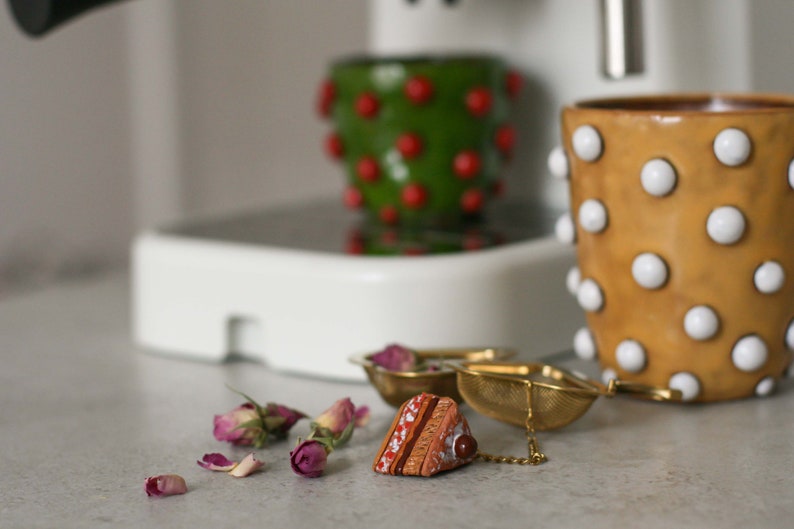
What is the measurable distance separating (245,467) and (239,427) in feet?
0.13

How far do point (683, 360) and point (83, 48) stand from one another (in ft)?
3.65

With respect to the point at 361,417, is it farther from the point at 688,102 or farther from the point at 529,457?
the point at 688,102

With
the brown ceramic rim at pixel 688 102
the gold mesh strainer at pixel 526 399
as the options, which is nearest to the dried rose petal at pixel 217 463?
the gold mesh strainer at pixel 526 399

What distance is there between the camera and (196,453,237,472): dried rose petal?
0.51 meters

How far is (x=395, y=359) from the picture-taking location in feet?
1.89

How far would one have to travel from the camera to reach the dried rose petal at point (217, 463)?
51 centimetres

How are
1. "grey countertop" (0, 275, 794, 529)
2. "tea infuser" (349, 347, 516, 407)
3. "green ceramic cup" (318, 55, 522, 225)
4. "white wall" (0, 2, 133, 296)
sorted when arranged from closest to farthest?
"grey countertop" (0, 275, 794, 529)
"tea infuser" (349, 347, 516, 407)
"green ceramic cup" (318, 55, 522, 225)
"white wall" (0, 2, 133, 296)

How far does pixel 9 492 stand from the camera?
0.50m

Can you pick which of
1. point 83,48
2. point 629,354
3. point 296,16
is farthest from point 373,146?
point 83,48

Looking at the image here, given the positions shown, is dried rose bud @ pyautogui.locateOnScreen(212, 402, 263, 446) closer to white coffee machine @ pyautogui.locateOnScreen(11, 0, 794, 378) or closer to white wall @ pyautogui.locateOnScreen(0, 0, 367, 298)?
white coffee machine @ pyautogui.locateOnScreen(11, 0, 794, 378)

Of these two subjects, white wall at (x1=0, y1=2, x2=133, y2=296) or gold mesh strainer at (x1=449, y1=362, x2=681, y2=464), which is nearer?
gold mesh strainer at (x1=449, y1=362, x2=681, y2=464)

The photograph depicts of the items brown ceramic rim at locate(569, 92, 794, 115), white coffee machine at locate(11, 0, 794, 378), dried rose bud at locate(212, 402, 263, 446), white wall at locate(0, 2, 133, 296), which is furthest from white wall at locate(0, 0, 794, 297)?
dried rose bud at locate(212, 402, 263, 446)

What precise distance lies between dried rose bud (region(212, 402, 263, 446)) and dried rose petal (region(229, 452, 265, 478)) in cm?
3

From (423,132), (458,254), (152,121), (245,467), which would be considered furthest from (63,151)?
(245,467)
